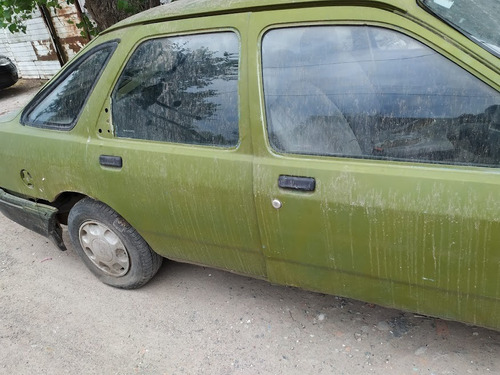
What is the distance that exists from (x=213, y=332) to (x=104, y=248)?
0.92 m

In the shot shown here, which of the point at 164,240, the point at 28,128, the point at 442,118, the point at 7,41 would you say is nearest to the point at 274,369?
the point at 164,240

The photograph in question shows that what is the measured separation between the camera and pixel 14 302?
3.18m

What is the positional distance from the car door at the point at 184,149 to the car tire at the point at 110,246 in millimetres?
181

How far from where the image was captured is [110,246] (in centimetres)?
299

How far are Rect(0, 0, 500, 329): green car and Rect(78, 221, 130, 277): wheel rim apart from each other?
19 cm

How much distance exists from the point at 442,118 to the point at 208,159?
1077 mm

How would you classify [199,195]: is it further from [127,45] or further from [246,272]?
[127,45]

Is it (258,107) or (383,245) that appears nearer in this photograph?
(383,245)

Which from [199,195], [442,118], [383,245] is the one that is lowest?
[383,245]

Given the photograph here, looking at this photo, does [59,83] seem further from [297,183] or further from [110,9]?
[110,9]

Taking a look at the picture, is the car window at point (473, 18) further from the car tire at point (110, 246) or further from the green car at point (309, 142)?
the car tire at point (110, 246)

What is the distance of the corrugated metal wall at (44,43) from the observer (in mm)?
8617

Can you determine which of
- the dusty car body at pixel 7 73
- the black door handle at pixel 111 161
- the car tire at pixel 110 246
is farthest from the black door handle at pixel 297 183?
the dusty car body at pixel 7 73

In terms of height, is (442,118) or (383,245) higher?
(442,118)
